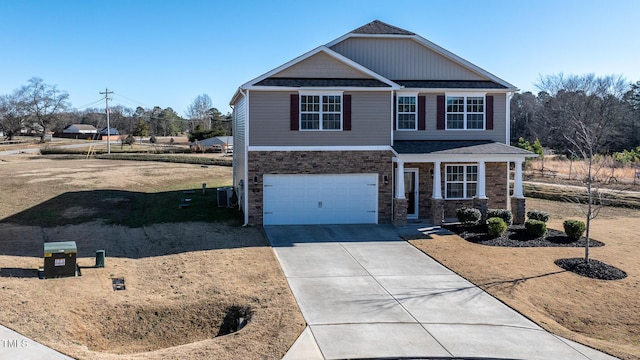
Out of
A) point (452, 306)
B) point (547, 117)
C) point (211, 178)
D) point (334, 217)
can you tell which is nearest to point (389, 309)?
point (452, 306)

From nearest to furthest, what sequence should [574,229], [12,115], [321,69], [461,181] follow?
1. [574,229]
2. [321,69]
3. [461,181]
4. [12,115]

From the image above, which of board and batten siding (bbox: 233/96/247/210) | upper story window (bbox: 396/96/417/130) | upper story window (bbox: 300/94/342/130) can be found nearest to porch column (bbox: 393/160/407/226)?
upper story window (bbox: 396/96/417/130)

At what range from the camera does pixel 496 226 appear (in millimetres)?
18250

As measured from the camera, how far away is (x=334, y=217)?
67.6 feet

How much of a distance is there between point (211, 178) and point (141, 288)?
897 inches

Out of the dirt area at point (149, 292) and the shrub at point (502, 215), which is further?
the shrub at point (502, 215)

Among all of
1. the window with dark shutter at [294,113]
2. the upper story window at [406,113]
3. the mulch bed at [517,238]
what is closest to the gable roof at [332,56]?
the window with dark shutter at [294,113]

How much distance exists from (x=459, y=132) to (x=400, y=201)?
179 inches

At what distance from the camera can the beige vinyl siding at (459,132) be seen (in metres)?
21.7

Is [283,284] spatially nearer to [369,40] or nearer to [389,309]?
[389,309]

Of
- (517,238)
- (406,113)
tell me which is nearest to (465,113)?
(406,113)

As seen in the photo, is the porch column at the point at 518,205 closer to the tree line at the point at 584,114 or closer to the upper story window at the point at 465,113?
the upper story window at the point at 465,113

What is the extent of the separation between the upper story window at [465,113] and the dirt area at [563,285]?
570 centimetres

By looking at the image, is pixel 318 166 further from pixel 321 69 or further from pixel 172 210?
pixel 172 210
